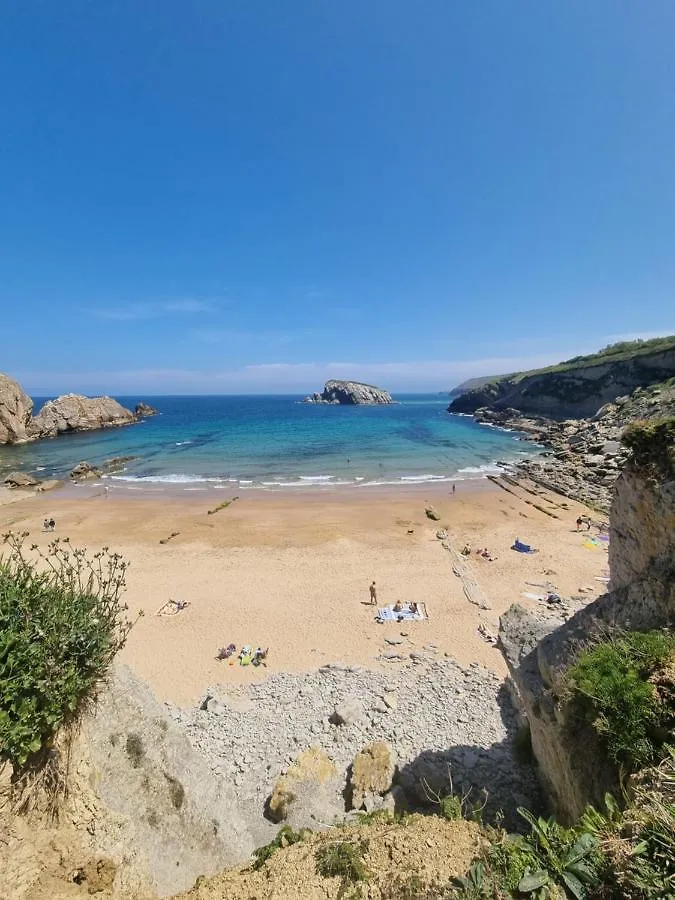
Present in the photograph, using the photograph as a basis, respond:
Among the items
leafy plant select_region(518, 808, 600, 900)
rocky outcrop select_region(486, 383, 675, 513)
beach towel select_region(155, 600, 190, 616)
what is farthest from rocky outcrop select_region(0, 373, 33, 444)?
leafy plant select_region(518, 808, 600, 900)

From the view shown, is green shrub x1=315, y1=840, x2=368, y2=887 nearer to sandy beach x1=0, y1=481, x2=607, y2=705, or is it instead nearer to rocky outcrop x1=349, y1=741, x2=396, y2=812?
rocky outcrop x1=349, y1=741, x2=396, y2=812

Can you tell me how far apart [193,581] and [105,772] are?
14.5 m

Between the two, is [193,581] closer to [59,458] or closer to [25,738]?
[25,738]

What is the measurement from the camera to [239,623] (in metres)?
14.9

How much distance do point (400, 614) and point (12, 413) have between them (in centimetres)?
7492

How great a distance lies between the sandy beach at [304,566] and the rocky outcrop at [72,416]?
149ft

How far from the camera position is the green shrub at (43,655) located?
3771 mm

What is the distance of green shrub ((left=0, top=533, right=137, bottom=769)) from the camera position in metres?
3.77

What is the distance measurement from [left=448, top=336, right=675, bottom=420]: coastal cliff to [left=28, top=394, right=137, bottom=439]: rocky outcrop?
97.9m

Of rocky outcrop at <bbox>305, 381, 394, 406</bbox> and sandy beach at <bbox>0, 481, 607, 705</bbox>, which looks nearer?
sandy beach at <bbox>0, 481, 607, 705</bbox>

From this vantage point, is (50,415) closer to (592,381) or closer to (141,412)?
(141,412)

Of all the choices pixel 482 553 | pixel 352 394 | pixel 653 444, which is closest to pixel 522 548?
pixel 482 553

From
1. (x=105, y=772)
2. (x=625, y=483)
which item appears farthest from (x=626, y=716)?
(x=105, y=772)

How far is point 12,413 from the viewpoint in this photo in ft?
209
